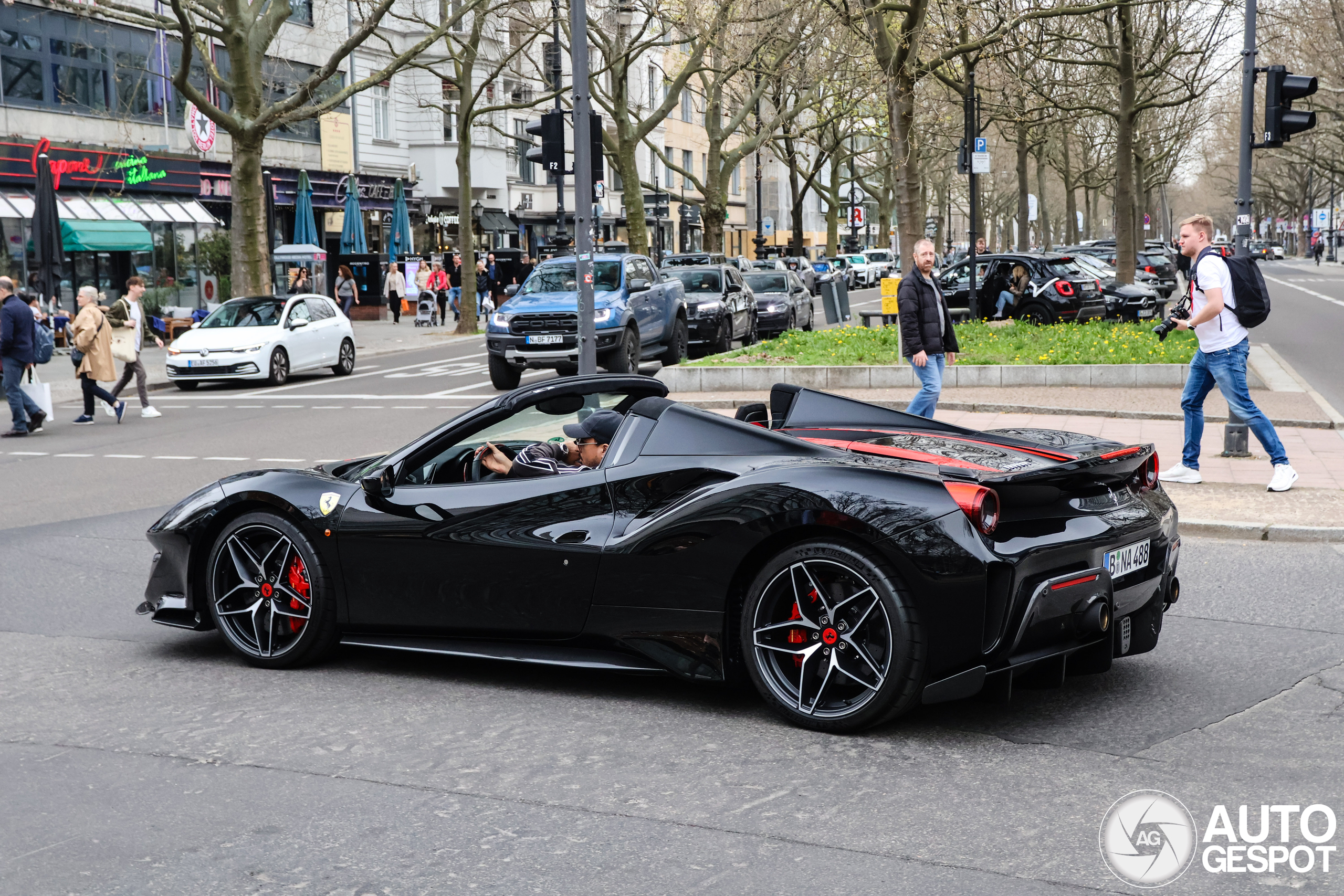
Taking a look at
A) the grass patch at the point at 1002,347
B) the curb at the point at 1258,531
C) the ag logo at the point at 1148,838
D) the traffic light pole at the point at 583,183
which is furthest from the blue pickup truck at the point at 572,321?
the ag logo at the point at 1148,838

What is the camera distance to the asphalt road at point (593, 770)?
378 centimetres

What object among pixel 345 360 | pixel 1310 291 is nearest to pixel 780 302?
pixel 345 360

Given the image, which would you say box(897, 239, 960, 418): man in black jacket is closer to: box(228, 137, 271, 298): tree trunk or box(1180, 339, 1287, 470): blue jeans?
box(1180, 339, 1287, 470): blue jeans

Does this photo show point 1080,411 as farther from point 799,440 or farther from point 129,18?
point 129,18

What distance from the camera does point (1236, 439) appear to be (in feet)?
37.1

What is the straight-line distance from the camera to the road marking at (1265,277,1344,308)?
39781 mm

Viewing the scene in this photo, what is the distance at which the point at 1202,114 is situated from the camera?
5762cm

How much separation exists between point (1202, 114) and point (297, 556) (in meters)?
58.2

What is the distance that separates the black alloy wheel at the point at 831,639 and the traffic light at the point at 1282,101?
9.12 m

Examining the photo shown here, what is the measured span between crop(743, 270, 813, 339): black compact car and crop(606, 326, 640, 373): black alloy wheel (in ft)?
26.8

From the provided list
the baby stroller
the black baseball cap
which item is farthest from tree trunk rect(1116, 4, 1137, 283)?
the black baseball cap

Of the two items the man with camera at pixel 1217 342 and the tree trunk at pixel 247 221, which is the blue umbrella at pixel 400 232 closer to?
the tree trunk at pixel 247 221

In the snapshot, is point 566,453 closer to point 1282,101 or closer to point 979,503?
point 979,503

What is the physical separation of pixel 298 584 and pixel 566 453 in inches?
48.6
